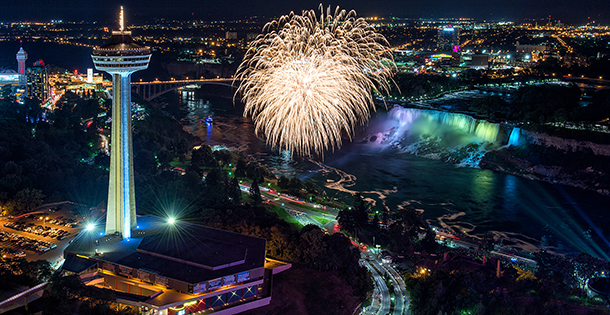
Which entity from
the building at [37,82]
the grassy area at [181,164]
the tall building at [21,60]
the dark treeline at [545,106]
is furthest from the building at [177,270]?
the tall building at [21,60]

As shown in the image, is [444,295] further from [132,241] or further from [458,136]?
[458,136]

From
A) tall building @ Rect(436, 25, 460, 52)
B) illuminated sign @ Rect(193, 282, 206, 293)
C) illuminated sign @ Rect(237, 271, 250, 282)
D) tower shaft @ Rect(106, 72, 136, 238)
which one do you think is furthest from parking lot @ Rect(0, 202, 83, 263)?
tall building @ Rect(436, 25, 460, 52)

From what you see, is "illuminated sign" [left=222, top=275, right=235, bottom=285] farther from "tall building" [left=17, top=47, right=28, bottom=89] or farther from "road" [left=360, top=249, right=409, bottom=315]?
"tall building" [left=17, top=47, right=28, bottom=89]

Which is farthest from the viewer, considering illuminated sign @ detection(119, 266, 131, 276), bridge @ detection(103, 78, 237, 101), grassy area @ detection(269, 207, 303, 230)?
bridge @ detection(103, 78, 237, 101)

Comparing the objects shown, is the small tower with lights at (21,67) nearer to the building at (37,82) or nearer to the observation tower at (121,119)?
the building at (37,82)

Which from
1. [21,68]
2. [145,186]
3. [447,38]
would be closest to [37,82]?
[21,68]

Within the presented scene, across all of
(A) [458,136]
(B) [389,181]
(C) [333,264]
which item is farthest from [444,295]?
(A) [458,136]

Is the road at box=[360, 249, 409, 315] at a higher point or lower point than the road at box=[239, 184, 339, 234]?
lower
